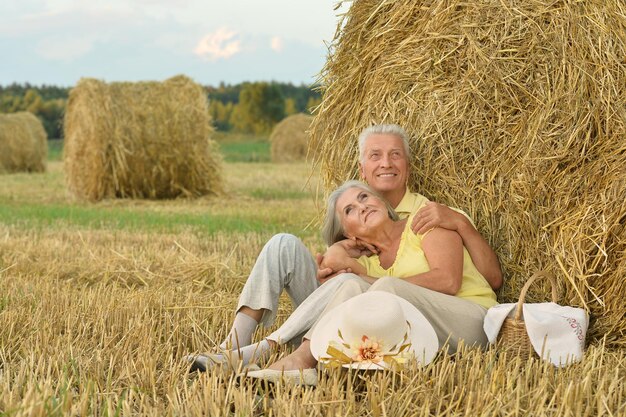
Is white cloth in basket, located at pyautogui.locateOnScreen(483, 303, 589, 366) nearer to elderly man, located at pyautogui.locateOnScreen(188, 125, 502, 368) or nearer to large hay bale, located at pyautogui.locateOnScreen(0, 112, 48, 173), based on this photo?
elderly man, located at pyautogui.locateOnScreen(188, 125, 502, 368)

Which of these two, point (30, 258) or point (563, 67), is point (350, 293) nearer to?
point (563, 67)

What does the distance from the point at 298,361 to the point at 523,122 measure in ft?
5.83

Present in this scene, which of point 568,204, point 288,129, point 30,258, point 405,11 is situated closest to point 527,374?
point 568,204

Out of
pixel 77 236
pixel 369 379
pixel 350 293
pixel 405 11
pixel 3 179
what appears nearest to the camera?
pixel 369 379

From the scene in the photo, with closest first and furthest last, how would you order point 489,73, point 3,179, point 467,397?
point 467,397, point 489,73, point 3,179

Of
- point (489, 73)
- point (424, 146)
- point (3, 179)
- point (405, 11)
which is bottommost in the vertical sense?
point (3, 179)

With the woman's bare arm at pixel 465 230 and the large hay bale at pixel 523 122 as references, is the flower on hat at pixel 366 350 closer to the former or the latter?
the woman's bare arm at pixel 465 230

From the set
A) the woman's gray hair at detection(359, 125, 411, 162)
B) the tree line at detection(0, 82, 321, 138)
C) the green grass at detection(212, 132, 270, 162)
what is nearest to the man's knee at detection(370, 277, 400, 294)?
the woman's gray hair at detection(359, 125, 411, 162)

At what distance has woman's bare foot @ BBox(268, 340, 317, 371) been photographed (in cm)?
369

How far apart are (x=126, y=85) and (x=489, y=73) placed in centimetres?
910

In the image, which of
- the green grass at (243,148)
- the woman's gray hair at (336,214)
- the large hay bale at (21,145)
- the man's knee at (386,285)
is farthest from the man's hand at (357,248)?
the large hay bale at (21,145)

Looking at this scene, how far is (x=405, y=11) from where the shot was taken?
5.25 metres

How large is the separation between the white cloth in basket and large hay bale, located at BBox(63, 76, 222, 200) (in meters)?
9.40

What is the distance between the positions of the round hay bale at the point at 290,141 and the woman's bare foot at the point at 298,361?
20.1m
